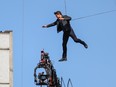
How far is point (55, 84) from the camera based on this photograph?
32812 mm

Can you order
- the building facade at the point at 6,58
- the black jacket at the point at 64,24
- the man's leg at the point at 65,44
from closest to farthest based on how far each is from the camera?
the black jacket at the point at 64,24
the man's leg at the point at 65,44
the building facade at the point at 6,58

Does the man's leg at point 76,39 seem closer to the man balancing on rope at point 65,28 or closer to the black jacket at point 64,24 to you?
the man balancing on rope at point 65,28

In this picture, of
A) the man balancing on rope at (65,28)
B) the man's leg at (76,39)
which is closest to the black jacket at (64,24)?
the man balancing on rope at (65,28)

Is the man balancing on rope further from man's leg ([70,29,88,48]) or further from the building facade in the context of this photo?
the building facade

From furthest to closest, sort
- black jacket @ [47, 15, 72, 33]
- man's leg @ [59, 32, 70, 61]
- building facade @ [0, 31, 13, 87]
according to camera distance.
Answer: building facade @ [0, 31, 13, 87]
man's leg @ [59, 32, 70, 61]
black jacket @ [47, 15, 72, 33]

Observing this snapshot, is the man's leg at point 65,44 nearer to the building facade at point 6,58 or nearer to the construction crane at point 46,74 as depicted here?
the construction crane at point 46,74

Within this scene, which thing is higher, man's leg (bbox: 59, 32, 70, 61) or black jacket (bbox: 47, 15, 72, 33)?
black jacket (bbox: 47, 15, 72, 33)

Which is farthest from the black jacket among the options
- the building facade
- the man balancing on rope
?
the building facade

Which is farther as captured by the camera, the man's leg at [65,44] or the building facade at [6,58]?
the building facade at [6,58]

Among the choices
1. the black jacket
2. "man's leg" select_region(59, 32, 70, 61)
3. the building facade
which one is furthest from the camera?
the building facade

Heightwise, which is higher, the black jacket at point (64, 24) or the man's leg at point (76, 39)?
the black jacket at point (64, 24)

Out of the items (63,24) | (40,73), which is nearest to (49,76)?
(40,73)

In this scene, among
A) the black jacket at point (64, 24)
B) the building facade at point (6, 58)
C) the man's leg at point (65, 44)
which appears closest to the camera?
the black jacket at point (64, 24)

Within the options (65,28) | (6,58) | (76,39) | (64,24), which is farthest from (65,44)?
(6,58)
